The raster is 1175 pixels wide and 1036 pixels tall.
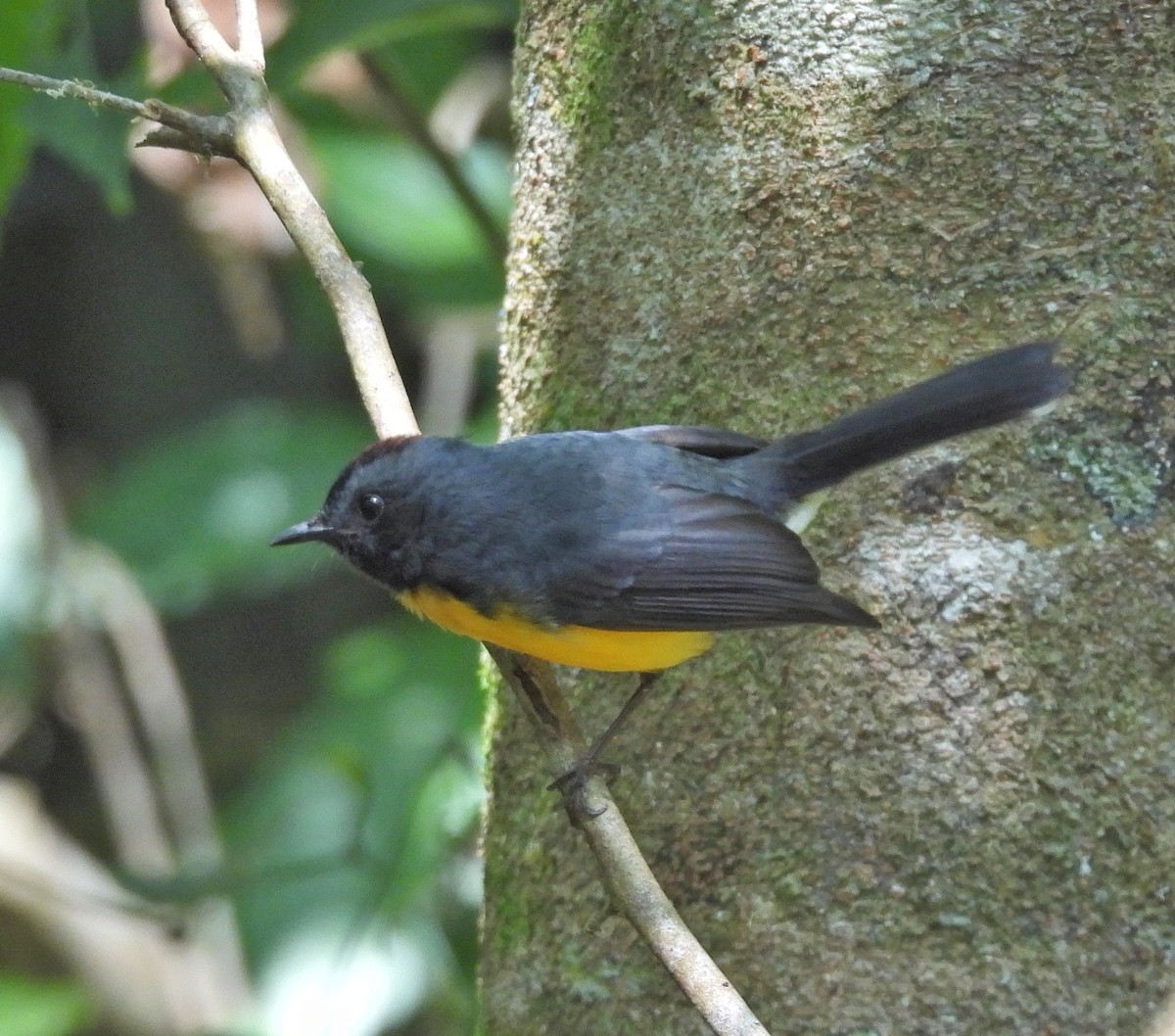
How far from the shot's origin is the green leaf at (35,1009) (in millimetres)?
4020

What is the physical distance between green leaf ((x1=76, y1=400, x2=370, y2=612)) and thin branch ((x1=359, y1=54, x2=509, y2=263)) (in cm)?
72

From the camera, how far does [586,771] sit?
2.21 m

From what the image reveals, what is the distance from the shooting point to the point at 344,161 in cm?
448

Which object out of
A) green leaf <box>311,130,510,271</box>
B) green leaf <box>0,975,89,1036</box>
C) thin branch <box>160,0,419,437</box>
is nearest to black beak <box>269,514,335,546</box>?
thin branch <box>160,0,419,437</box>

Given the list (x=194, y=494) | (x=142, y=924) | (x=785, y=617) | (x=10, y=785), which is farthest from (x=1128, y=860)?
(x=10, y=785)

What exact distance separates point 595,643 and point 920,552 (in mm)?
593

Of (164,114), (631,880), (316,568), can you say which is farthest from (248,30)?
(316,568)

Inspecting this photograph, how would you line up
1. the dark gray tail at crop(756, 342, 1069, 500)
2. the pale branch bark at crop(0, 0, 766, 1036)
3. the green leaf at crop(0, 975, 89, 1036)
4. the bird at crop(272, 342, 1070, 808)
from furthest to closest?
1. the green leaf at crop(0, 975, 89, 1036)
2. the bird at crop(272, 342, 1070, 808)
3. the pale branch bark at crop(0, 0, 766, 1036)
4. the dark gray tail at crop(756, 342, 1069, 500)

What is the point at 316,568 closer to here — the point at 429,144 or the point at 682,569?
the point at 429,144

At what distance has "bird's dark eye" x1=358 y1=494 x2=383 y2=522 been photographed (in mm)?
2691

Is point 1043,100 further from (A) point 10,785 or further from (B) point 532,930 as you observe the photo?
(A) point 10,785

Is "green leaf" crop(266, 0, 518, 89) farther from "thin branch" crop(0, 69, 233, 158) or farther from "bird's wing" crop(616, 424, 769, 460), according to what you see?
"bird's wing" crop(616, 424, 769, 460)

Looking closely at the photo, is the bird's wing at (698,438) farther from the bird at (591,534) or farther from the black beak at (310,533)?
the black beak at (310,533)

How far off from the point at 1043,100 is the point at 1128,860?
1105 mm
